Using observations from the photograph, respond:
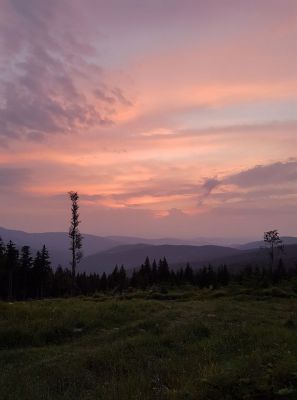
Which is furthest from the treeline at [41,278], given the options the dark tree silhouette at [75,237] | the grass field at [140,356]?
the grass field at [140,356]

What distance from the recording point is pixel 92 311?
77.9 feet

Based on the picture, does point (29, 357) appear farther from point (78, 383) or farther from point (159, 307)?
point (159, 307)

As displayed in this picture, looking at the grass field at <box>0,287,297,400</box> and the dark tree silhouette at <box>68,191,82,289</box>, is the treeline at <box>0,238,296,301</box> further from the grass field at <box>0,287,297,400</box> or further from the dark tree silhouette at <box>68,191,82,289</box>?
the grass field at <box>0,287,297,400</box>

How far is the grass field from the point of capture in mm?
8930

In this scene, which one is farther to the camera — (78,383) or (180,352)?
(180,352)

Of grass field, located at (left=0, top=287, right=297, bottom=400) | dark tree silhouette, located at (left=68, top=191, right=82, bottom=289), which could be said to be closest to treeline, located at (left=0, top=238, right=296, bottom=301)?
dark tree silhouette, located at (left=68, top=191, right=82, bottom=289)

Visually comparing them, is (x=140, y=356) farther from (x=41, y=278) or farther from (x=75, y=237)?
(x=41, y=278)

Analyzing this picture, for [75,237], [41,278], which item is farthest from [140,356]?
[41,278]

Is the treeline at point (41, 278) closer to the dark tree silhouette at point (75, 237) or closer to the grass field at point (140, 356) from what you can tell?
the dark tree silhouette at point (75, 237)

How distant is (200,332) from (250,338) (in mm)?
2696

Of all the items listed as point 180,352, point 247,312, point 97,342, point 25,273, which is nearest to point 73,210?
point 25,273

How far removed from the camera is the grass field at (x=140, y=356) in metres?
8.93

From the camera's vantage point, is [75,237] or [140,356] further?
[75,237]

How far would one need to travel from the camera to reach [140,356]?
13719 mm
